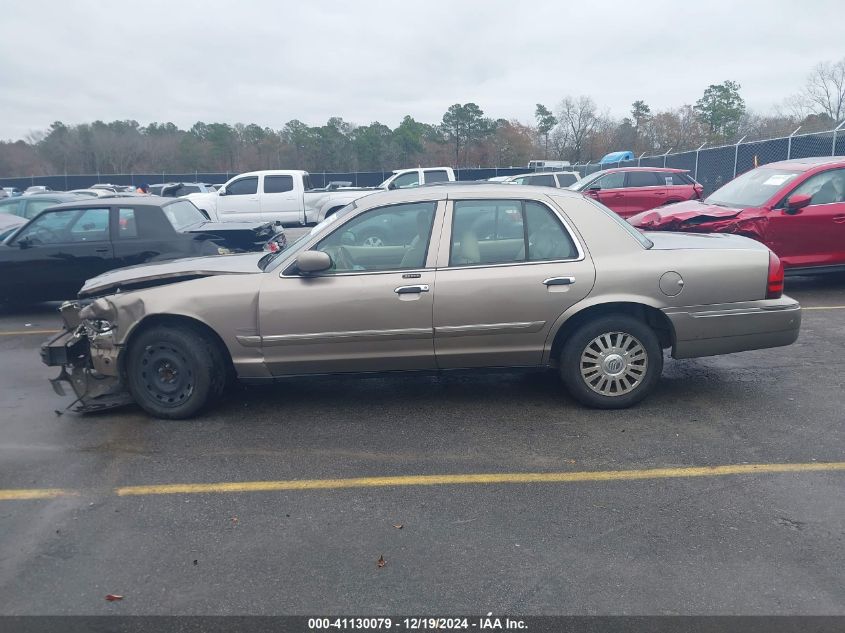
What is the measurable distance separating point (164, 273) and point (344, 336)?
1.49 meters

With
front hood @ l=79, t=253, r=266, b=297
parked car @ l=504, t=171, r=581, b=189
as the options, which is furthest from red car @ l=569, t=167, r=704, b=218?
front hood @ l=79, t=253, r=266, b=297

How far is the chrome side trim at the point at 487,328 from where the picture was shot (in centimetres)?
520

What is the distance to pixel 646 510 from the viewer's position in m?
3.90

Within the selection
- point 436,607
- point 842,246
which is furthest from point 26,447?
point 842,246

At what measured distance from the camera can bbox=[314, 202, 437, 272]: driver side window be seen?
209 inches

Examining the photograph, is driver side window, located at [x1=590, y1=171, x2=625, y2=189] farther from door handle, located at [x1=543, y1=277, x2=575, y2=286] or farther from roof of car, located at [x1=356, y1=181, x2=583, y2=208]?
door handle, located at [x1=543, y1=277, x2=575, y2=286]

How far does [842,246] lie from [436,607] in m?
8.54

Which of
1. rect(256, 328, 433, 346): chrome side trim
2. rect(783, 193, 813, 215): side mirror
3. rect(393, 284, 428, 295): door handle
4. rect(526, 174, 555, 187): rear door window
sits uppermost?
rect(526, 174, 555, 187): rear door window

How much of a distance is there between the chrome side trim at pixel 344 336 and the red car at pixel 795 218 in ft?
18.6

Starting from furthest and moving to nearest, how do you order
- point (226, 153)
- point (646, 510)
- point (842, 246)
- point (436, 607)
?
1. point (226, 153)
2. point (842, 246)
3. point (646, 510)
4. point (436, 607)

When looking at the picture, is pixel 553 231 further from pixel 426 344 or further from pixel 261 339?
pixel 261 339

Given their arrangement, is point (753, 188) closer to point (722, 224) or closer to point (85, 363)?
point (722, 224)

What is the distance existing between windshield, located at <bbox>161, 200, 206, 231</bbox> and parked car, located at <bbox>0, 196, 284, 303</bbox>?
0.02 meters

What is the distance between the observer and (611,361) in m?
5.30
